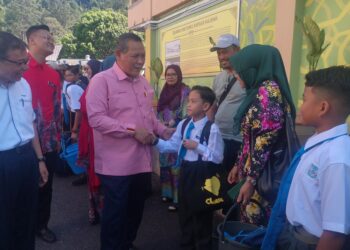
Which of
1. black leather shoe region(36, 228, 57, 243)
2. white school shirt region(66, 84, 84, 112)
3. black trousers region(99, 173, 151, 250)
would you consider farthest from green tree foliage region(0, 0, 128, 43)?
black trousers region(99, 173, 151, 250)

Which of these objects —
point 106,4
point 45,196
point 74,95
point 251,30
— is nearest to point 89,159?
point 45,196

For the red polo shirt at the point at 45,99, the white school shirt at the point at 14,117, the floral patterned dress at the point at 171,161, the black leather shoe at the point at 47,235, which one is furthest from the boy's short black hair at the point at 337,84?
the black leather shoe at the point at 47,235

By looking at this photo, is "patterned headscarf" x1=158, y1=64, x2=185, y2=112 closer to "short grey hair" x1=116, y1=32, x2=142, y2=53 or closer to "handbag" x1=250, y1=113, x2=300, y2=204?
"short grey hair" x1=116, y1=32, x2=142, y2=53

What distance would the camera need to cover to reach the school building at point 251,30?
135 inches

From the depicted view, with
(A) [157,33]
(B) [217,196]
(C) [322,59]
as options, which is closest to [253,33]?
(C) [322,59]

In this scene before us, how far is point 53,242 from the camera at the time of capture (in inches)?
144

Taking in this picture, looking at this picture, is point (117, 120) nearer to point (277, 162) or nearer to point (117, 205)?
point (117, 205)

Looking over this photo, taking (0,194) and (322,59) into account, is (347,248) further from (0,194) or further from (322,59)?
(322,59)

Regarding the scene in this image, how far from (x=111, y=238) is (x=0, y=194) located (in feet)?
3.06

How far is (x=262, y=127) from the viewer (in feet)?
7.13

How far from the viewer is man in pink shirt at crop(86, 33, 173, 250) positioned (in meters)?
2.71

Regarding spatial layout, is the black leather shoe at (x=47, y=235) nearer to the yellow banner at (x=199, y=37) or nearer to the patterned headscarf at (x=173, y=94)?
the patterned headscarf at (x=173, y=94)

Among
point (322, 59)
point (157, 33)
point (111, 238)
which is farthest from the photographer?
point (157, 33)

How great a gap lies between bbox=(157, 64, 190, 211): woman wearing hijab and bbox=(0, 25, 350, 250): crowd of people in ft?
2.65
